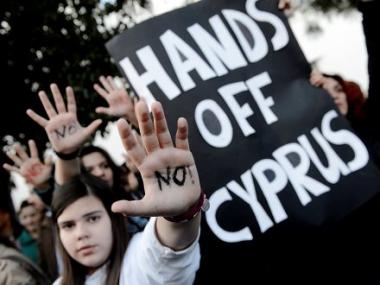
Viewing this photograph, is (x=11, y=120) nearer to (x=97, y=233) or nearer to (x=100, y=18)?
(x=100, y=18)

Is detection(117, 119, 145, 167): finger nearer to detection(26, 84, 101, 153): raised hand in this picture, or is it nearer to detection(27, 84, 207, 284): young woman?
detection(27, 84, 207, 284): young woman

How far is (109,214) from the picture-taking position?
6.09 feet

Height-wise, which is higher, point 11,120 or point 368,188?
point 11,120

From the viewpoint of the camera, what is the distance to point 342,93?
235 centimetres

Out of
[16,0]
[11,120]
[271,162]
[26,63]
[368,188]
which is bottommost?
[368,188]

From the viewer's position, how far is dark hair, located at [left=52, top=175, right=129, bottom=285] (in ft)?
5.60

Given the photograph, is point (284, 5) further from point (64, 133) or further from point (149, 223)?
point (149, 223)

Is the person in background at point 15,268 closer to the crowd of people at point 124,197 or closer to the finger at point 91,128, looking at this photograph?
the crowd of people at point 124,197

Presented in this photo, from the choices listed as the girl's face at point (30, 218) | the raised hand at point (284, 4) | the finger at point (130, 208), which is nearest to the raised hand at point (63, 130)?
the raised hand at point (284, 4)

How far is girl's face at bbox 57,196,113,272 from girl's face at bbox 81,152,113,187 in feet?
3.21

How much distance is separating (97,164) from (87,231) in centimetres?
114

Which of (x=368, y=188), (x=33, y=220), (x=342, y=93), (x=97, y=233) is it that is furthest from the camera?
(x=33, y=220)

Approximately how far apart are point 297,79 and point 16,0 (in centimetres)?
304

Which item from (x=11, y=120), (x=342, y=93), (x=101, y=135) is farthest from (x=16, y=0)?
(x=342, y=93)
